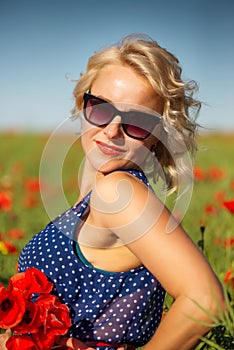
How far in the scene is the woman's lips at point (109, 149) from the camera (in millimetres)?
1273

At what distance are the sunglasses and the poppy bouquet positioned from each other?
0.35 metres

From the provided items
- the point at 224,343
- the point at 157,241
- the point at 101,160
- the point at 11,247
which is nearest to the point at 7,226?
the point at 11,247

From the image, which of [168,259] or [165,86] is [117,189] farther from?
[165,86]

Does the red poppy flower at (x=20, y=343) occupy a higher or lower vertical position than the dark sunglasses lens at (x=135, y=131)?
lower

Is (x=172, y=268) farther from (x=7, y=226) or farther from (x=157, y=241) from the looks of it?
(x=7, y=226)

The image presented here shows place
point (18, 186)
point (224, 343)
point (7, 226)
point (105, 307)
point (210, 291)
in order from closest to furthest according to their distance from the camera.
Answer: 1. point (210, 291)
2. point (105, 307)
3. point (224, 343)
4. point (7, 226)
5. point (18, 186)

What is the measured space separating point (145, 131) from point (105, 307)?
381 millimetres

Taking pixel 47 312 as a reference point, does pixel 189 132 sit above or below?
above

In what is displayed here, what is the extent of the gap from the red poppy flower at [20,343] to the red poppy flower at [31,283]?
0.08 m

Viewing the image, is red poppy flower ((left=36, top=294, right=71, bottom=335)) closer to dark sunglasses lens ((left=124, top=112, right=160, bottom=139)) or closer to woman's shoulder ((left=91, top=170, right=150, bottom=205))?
woman's shoulder ((left=91, top=170, right=150, bottom=205))

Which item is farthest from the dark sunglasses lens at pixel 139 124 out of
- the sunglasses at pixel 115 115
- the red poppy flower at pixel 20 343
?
the red poppy flower at pixel 20 343

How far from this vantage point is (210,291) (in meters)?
1.03

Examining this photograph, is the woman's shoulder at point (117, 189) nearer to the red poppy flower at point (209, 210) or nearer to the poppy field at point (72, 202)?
the poppy field at point (72, 202)

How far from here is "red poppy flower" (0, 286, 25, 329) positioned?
1.09m
